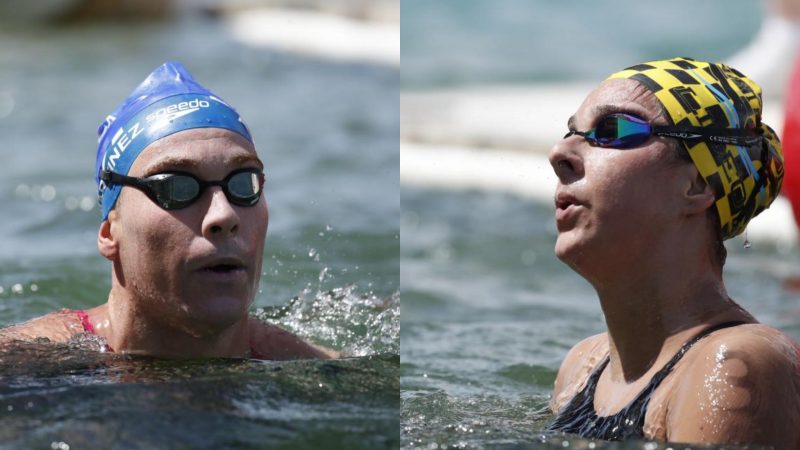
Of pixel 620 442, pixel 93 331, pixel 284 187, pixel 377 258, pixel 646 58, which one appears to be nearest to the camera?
pixel 620 442

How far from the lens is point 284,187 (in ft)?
30.4

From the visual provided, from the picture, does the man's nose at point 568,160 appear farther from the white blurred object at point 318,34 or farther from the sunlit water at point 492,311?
the white blurred object at point 318,34

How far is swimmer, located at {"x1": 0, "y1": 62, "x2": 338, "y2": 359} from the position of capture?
3.95 m

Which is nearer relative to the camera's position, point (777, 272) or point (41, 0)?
point (777, 272)

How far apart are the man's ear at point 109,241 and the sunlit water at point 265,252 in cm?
32

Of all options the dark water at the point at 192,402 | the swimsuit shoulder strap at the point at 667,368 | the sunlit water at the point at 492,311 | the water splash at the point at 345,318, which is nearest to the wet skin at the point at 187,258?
the dark water at the point at 192,402

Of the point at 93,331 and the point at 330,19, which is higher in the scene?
the point at 330,19

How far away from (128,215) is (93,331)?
55cm

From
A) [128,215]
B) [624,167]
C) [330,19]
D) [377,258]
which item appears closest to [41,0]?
[330,19]

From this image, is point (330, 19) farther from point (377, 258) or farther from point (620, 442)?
point (620, 442)

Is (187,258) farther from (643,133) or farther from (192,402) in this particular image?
(643,133)

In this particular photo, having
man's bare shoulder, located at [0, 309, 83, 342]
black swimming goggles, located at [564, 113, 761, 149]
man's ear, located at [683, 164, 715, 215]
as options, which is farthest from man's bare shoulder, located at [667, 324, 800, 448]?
man's bare shoulder, located at [0, 309, 83, 342]

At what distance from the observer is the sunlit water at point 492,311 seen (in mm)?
4086

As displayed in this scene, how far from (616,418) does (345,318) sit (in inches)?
81.9
